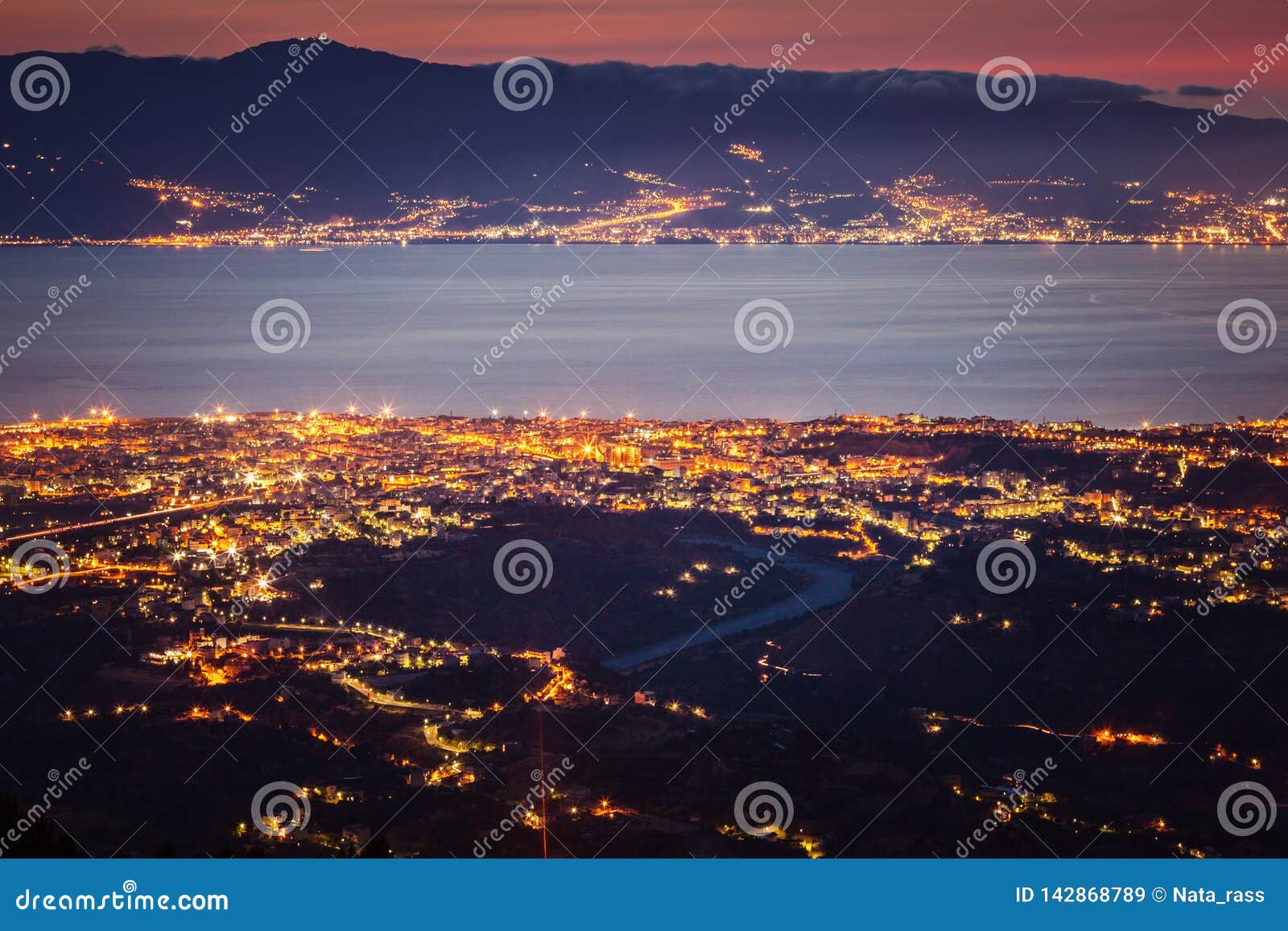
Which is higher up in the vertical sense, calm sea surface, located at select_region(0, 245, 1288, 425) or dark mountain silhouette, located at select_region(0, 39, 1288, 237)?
dark mountain silhouette, located at select_region(0, 39, 1288, 237)

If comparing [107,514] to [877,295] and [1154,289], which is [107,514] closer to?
[877,295]

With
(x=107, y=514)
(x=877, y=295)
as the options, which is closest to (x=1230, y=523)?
(x=107, y=514)

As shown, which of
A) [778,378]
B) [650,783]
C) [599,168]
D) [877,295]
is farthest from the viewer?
[599,168]

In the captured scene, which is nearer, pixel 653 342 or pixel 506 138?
pixel 653 342

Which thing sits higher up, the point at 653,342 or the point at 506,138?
the point at 506,138
